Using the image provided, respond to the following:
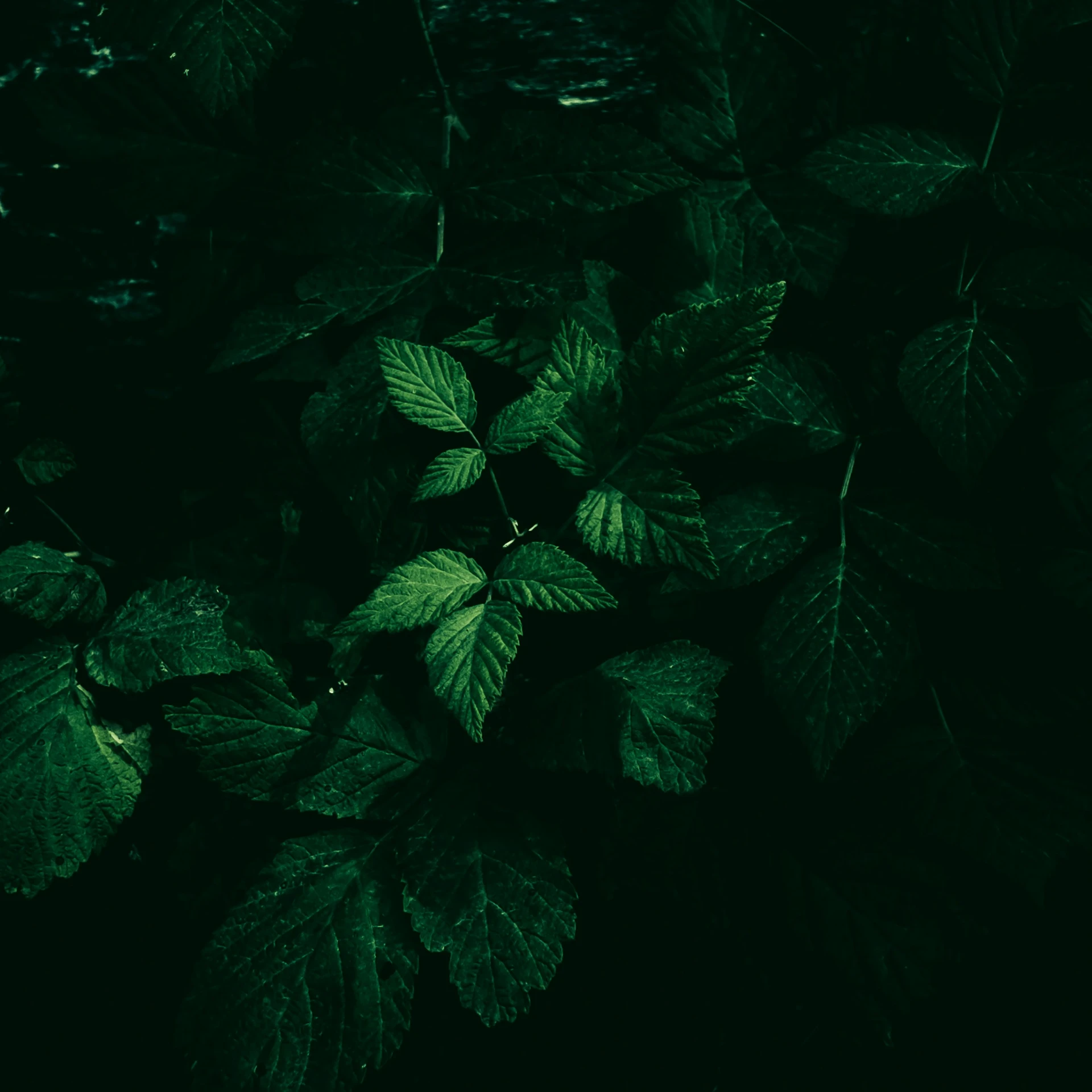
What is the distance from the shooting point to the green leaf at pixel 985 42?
112 centimetres

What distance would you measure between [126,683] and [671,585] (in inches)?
30.8

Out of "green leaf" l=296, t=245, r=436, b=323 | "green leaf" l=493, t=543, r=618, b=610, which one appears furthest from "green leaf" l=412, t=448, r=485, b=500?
"green leaf" l=296, t=245, r=436, b=323

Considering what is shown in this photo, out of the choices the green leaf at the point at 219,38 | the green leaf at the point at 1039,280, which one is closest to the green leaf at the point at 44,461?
the green leaf at the point at 219,38

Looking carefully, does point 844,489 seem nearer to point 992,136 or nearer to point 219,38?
point 992,136

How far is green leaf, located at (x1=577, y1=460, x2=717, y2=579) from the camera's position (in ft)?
3.27

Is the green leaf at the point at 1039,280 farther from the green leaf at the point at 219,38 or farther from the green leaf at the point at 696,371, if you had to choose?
the green leaf at the point at 219,38

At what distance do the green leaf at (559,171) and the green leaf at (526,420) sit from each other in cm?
25

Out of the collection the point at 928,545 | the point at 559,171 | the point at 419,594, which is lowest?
the point at 928,545

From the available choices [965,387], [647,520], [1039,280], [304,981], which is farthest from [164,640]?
[1039,280]

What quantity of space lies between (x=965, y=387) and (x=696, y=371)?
355 millimetres

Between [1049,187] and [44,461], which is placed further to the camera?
[44,461]

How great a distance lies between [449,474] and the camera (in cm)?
109

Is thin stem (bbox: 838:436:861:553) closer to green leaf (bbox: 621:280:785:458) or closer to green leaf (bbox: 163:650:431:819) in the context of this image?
green leaf (bbox: 621:280:785:458)

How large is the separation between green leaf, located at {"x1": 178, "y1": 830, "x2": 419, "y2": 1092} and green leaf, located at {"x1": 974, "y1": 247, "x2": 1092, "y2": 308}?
1134mm
